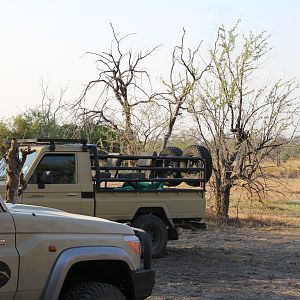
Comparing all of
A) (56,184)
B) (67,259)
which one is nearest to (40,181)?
(56,184)

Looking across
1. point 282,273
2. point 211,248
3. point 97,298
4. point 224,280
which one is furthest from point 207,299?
point 211,248

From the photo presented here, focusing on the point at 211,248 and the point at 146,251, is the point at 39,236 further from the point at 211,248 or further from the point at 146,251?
the point at 211,248

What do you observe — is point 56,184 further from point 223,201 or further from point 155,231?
point 223,201

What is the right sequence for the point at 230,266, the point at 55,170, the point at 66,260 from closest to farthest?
1. the point at 66,260
2. the point at 230,266
3. the point at 55,170

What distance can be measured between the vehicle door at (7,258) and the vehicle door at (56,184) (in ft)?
18.1

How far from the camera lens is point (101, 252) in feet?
15.1

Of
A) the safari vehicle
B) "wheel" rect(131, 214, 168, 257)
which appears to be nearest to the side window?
the safari vehicle

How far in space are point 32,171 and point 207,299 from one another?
12.7 ft

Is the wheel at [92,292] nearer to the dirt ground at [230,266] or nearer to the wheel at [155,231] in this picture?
the dirt ground at [230,266]

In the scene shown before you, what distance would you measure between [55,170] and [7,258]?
5930mm

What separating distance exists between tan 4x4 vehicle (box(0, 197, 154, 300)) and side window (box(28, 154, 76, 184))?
495 cm

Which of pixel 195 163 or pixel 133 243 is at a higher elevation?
pixel 195 163

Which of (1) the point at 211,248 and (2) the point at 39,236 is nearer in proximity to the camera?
(2) the point at 39,236

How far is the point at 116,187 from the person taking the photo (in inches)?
427
